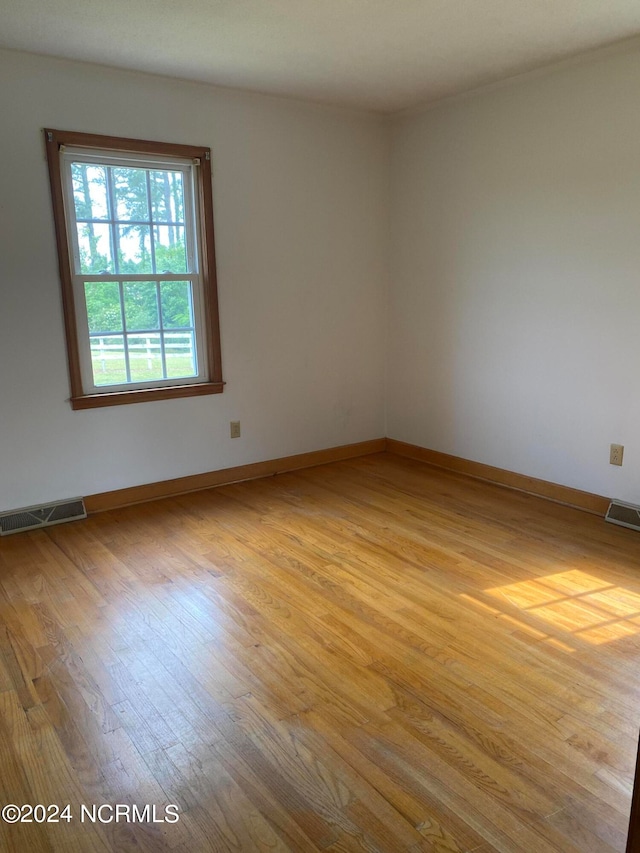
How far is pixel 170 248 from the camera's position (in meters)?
3.93

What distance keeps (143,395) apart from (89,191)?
1198 millimetres

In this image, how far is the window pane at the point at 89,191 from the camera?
3578 mm

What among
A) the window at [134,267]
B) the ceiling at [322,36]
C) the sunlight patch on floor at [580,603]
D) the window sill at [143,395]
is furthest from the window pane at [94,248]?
the sunlight patch on floor at [580,603]

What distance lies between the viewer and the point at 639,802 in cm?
89

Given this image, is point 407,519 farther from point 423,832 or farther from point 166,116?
point 166,116

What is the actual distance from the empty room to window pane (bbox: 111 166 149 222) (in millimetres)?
15

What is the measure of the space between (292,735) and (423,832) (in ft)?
1.61

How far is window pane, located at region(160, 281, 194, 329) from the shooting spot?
3951 millimetres

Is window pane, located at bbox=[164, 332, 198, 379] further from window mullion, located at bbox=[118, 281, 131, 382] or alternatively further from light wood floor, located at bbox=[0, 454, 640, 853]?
light wood floor, located at bbox=[0, 454, 640, 853]

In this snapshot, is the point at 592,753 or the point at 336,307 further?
the point at 336,307

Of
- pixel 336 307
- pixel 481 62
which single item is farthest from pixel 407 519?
A: pixel 481 62

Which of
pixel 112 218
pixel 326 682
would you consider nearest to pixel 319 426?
pixel 112 218

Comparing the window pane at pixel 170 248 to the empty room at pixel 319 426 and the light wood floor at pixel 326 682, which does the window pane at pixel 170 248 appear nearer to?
the empty room at pixel 319 426

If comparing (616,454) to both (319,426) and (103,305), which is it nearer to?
(319,426)
